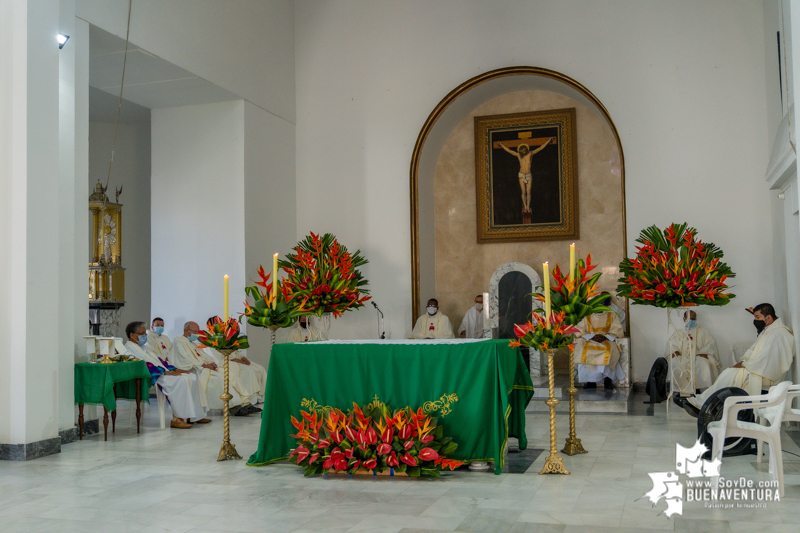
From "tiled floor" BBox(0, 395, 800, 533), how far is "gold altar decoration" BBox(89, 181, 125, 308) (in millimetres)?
5495

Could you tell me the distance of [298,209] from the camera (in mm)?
12172

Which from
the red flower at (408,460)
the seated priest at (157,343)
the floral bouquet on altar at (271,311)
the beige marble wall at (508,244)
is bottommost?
the red flower at (408,460)

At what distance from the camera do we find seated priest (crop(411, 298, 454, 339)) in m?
11.2

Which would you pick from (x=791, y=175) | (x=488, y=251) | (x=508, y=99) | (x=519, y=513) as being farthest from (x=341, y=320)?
(x=519, y=513)

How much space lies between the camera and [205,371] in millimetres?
8453

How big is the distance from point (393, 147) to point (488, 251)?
241cm

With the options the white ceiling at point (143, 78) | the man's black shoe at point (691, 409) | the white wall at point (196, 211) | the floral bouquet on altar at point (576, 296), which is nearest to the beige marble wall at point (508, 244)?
the white wall at point (196, 211)

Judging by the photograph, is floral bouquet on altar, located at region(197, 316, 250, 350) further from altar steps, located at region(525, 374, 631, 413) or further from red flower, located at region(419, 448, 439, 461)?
altar steps, located at region(525, 374, 631, 413)

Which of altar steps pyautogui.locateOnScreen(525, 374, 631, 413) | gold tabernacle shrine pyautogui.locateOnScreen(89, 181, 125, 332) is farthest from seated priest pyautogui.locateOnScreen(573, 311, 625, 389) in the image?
gold tabernacle shrine pyautogui.locateOnScreen(89, 181, 125, 332)

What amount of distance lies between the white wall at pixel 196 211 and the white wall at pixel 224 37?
0.66 meters

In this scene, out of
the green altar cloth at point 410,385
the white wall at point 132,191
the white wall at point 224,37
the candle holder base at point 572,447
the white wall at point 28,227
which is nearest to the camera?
the green altar cloth at point 410,385

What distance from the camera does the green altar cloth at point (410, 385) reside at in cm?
530

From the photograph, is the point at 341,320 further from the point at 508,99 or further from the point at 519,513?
the point at 519,513

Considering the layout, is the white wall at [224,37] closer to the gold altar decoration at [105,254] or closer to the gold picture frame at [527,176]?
the gold altar decoration at [105,254]
